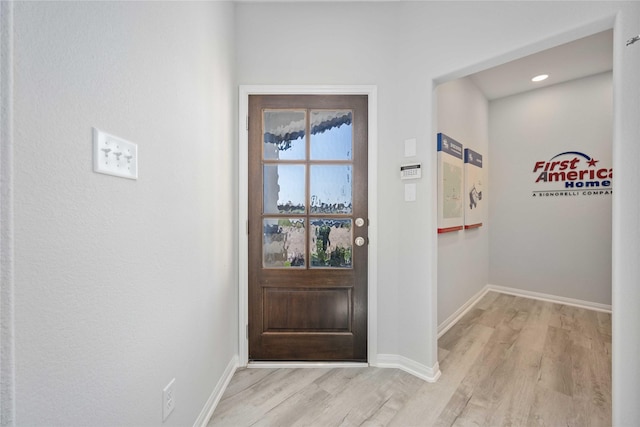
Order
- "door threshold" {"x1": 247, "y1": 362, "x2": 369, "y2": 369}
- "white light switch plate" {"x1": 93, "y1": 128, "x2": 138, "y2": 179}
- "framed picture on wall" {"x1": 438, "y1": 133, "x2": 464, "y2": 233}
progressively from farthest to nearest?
"framed picture on wall" {"x1": 438, "y1": 133, "x2": 464, "y2": 233} → "door threshold" {"x1": 247, "y1": 362, "x2": 369, "y2": 369} → "white light switch plate" {"x1": 93, "y1": 128, "x2": 138, "y2": 179}

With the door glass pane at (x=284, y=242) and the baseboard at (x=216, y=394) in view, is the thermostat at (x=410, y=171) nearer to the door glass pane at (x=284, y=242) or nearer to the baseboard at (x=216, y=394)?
the door glass pane at (x=284, y=242)

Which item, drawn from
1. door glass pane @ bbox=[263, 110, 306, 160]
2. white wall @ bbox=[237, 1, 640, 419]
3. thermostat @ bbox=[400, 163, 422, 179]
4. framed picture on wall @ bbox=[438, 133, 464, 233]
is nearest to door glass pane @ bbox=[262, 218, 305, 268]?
door glass pane @ bbox=[263, 110, 306, 160]

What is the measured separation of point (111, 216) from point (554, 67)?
14.2 ft

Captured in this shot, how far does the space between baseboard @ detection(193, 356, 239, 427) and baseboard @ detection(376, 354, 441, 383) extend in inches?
43.3

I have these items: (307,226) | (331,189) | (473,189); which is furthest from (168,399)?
(473,189)

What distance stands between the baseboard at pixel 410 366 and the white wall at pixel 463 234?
0.79 meters

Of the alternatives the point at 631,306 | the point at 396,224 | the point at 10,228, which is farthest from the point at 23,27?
the point at 631,306

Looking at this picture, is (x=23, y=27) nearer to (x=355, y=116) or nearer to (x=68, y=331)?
(x=68, y=331)

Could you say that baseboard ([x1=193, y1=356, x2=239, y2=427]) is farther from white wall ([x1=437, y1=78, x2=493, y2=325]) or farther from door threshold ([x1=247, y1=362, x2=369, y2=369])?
white wall ([x1=437, y1=78, x2=493, y2=325])

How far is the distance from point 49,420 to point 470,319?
3.33m

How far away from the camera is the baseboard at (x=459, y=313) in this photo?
8.51 ft

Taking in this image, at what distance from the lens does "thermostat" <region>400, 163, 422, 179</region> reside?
188 cm

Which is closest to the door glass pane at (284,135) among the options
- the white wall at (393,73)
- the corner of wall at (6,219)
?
the white wall at (393,73)

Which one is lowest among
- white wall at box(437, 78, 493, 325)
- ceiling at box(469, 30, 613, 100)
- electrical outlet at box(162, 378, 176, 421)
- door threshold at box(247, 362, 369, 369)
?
door threshold at box(247, 362, 369, 369)
